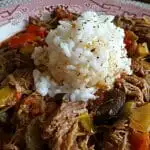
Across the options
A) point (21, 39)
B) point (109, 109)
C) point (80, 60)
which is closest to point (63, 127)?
point (109, 109)

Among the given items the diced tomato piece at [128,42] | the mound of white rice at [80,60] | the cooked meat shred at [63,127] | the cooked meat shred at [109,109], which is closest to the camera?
the cooked meat shred at [63,127]

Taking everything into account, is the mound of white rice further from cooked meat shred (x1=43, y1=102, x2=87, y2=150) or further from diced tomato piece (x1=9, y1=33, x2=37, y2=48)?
diced tomato piece (x1=9, y1=33, x2=37, y2=48)

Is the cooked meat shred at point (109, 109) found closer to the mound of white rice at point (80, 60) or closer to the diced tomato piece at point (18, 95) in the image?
the mound of white rice at point (80, 60)

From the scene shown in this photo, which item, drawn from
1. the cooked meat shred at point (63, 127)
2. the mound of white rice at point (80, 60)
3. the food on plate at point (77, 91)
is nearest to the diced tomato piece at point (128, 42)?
the food on plate at point (77, 91)

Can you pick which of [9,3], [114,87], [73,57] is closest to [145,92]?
[114,87]

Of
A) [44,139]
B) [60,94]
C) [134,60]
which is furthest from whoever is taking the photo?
[134,60]

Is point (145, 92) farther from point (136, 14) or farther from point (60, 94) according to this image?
point (136, 14)
